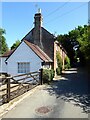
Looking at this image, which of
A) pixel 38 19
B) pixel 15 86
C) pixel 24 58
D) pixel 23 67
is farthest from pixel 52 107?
pixel 38 19

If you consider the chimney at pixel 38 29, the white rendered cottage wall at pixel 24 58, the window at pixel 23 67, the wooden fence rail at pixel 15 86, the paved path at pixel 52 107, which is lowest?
the paved path at pixel 52 107

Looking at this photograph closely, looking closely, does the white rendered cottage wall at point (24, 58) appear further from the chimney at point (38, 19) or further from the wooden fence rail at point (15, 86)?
the chimney at point (38, 19)

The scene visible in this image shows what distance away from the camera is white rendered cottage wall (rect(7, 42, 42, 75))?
22.7 meters

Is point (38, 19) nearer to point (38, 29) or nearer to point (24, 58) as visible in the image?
point (38, 29)

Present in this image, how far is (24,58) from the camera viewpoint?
2302cm

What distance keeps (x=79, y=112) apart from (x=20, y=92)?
511 cm

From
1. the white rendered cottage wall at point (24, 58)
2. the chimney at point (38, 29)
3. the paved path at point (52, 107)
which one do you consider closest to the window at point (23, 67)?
the white rendered cottage wall at point (24, 58)

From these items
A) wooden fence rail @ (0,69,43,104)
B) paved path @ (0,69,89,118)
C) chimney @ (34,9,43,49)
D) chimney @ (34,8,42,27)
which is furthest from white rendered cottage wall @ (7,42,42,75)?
paved path @ (0,69,89,118)

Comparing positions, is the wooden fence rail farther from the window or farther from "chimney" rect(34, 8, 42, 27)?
"chimney" rect(34, 8, 42, 27)

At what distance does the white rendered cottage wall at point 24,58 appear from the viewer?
22719 millimetres

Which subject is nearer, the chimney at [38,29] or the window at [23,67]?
the window at [23,67]

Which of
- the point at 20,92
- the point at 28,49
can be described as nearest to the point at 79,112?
the point at 20,92

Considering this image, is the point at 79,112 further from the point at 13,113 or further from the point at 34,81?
the point at 34,81

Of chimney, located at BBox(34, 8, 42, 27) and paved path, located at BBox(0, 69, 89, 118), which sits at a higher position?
chimney, located at BBox(34, 8, 42, 27)
